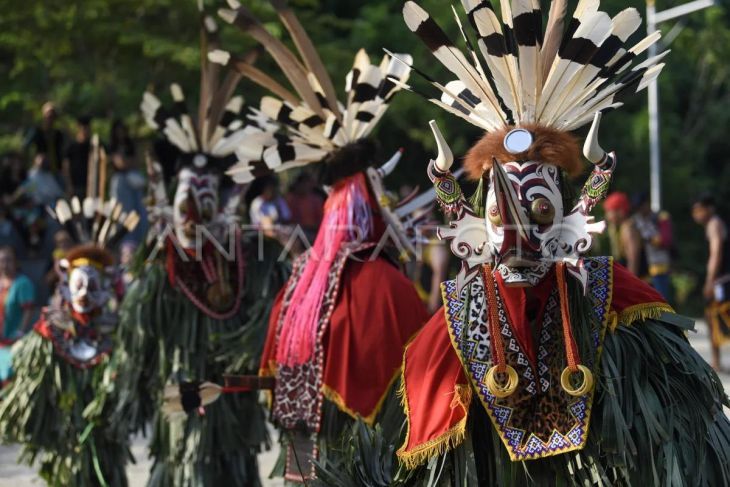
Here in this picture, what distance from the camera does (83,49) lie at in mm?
15172

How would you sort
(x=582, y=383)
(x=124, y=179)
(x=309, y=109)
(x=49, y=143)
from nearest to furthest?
(x=582, y=383)
(x=309, y=109)
(x=124, y=179)
(x=49, y=143)

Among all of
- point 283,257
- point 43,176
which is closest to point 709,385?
point 283,257

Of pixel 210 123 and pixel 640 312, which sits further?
pixel 210 123

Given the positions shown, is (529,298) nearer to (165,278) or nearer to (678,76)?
(165,278)

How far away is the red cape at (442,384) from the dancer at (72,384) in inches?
144

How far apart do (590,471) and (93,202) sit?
514 centimetres

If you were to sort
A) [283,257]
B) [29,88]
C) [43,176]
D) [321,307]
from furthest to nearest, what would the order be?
[29,88] < [43,176] < [283,257] < [321,307]

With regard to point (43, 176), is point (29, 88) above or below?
above

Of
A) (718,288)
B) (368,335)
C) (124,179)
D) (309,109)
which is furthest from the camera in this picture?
(124,179)

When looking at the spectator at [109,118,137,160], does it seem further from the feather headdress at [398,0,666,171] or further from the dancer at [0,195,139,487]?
the feather headdress at [398,0,666,171]

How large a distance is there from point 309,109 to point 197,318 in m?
1.64

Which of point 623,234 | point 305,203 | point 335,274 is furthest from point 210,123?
point 305,203

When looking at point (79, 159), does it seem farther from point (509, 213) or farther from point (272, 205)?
point (509, 213)

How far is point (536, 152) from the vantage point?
4.08m
